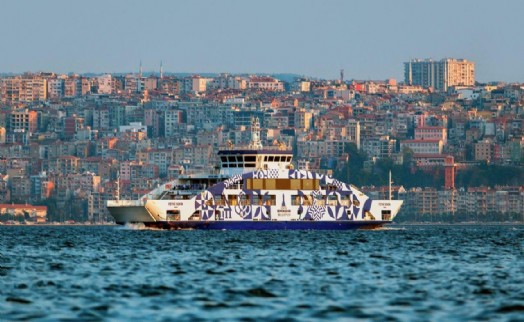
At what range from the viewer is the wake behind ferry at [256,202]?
108125mm

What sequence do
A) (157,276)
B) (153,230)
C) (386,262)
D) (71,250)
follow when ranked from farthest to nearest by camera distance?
(153,230)
(71,250)
(386,262)
(157,276)

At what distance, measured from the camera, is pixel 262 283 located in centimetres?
4872

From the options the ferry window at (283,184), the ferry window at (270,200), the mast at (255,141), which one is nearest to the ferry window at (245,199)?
the ferry window at (270,200)

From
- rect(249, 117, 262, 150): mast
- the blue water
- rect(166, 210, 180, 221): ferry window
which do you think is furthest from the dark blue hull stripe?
the blue water

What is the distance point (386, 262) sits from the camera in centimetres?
6116

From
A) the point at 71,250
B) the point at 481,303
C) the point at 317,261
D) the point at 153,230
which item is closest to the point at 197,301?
the point at 481,303

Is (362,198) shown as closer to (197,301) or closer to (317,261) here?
(317,261)

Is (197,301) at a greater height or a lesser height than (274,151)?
lesser

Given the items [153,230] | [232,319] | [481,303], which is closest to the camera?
[232,319]

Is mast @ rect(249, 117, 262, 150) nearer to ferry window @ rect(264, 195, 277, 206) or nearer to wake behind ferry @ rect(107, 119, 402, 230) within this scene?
wake behind ferry @ rect(107, 119, 402, 230)

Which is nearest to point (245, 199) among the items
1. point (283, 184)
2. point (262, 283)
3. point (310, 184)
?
point (283, 184)

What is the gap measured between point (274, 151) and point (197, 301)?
225ft

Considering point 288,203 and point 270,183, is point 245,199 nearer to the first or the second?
point 270,183

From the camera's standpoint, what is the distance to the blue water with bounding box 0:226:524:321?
40.2 m
